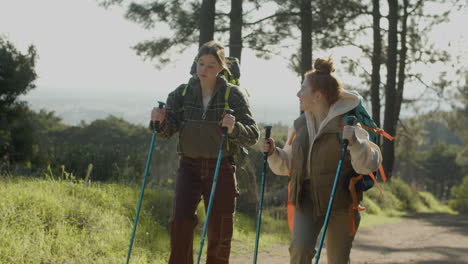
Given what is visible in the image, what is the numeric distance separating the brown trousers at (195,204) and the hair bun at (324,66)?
1.01 m

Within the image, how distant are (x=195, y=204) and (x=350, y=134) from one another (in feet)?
4.65

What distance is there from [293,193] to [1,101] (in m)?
17.4

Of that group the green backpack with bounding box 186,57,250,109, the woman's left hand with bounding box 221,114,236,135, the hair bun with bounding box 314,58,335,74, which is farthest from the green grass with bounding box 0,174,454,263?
the hair bun with bounding box 314,58,335,74

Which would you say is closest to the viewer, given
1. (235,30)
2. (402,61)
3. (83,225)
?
(83,225)

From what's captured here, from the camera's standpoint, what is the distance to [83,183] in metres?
7.43

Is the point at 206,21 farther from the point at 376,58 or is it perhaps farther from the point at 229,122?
the point at 376,58

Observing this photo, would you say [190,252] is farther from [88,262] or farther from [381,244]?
[381,244]

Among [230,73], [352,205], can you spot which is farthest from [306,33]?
[352,205]

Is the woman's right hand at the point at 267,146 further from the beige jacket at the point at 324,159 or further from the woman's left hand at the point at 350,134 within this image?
the woman's left hand at the point at 350,134

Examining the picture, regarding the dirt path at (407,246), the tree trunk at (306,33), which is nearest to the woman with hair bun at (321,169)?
the dirt path at (407,246)

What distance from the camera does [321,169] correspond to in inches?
155

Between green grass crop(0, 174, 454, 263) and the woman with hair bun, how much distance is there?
92.7 inches

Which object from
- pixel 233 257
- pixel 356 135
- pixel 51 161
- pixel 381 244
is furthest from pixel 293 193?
pixel 51 161

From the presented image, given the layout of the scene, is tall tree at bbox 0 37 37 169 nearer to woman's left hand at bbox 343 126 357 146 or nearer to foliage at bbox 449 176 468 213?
foliage at bbox 449 176 468 213
